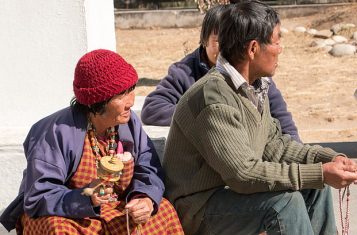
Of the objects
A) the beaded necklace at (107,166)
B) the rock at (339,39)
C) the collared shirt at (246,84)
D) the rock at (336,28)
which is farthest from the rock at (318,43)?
the beaded necklace at (107,166)

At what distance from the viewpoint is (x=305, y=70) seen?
13.2 m

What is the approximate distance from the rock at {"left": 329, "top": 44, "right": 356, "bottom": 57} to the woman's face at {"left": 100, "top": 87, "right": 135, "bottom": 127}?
1150cm

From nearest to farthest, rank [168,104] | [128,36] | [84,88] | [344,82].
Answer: [84,88] → [168,104] → [344,82] → [128,36]

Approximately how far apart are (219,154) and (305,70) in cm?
1027

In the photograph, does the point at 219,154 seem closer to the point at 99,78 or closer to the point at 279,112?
the point at 99,78

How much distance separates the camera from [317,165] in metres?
3.18

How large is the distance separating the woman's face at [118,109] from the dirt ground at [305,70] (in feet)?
17.0

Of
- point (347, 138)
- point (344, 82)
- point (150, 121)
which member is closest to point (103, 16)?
point (150, 121)

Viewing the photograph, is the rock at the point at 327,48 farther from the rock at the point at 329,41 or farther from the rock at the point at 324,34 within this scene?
the rock at the point at 324,34

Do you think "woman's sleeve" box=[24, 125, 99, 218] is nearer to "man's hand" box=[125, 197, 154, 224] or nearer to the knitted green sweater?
"man's hand" box=[125, 197, 154, 224]

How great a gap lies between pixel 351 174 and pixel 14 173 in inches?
75.2

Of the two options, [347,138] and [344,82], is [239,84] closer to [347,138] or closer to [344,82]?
[347,138]

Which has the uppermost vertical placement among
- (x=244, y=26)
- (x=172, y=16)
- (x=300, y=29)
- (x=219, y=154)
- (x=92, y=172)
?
(x=244, y=26)

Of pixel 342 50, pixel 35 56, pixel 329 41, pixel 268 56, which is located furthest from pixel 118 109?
pixel 329 41
